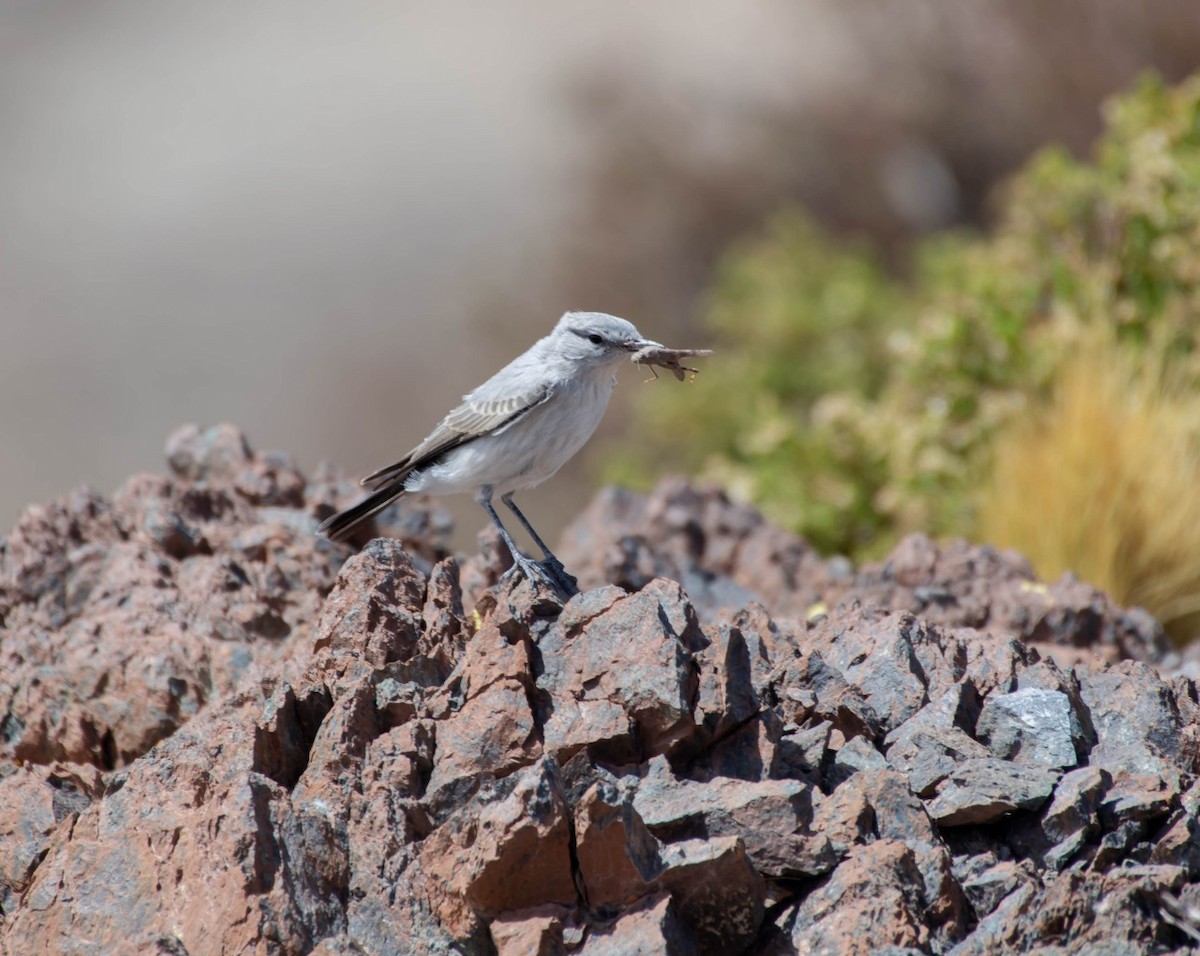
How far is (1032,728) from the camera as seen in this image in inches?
171

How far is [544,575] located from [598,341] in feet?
3.92

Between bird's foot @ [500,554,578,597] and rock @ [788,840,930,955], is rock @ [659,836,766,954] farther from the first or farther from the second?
bird's foot @ [500,554,578,597]

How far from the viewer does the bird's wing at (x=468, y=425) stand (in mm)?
5621

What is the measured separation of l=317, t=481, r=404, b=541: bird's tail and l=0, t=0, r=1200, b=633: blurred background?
306 inches

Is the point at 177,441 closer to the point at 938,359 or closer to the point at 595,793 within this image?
the point at 595,793

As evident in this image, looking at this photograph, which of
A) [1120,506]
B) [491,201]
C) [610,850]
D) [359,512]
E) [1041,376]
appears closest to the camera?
[610,850]

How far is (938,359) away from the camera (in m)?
9.62

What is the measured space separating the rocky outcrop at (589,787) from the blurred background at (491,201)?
29.8ft

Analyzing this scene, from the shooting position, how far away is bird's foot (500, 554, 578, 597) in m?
4.82

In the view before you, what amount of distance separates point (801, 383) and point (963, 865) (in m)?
10.3

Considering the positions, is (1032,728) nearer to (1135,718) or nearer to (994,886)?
(1135,718)

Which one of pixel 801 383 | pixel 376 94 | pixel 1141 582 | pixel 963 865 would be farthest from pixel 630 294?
pixel 963 865

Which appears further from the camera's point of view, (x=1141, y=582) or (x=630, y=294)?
(x=630, y=294)

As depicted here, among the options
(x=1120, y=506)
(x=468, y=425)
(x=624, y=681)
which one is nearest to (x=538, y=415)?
(x=468, y=425)
